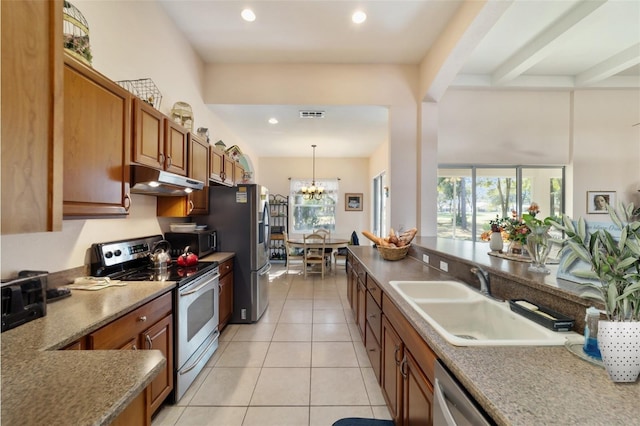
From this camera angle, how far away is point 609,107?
480 centimetres

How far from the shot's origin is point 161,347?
1695mm

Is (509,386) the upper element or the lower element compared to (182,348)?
upper

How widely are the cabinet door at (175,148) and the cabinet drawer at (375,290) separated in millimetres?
1860

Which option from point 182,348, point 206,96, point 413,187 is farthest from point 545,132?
point 182,348

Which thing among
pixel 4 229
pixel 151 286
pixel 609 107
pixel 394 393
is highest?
pixel 609 107

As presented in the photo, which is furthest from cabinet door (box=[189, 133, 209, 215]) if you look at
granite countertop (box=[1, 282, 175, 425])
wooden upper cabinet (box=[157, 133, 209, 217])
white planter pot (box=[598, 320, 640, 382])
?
white planter pot (box=[598, 320, 640, 382])

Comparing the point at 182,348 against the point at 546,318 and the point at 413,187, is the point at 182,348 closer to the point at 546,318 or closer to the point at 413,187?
the point at 546,318

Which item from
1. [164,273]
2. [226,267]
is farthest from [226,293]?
[164,273]

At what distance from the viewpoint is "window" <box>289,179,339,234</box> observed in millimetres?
7555

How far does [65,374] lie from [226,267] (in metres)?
2.18

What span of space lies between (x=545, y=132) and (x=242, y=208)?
18.2 ft

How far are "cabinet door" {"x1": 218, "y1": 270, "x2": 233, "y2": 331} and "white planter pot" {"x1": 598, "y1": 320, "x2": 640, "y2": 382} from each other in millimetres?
2789

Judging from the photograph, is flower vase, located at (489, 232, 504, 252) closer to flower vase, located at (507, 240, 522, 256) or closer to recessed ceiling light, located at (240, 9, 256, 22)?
flower vase, located at (507, 240, 522, 256)

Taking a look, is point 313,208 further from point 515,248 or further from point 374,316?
point 515,248
